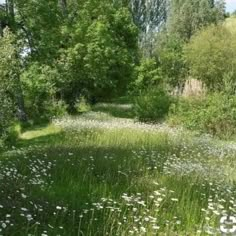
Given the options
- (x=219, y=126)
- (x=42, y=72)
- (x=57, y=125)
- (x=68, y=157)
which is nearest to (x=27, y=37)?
(x=42, y=72)

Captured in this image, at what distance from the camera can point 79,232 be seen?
600 cm

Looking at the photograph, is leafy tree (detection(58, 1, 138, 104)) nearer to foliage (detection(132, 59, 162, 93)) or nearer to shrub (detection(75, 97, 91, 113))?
shrub (detection(75, 97, 91, 113))

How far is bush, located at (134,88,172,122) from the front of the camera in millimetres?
23984

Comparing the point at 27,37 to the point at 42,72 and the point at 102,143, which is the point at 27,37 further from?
the point at 102,143

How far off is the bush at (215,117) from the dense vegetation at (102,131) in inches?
2.1

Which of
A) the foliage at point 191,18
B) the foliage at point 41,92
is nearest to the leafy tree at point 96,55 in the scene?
the foliage at point 41,92

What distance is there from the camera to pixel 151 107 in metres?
24.1

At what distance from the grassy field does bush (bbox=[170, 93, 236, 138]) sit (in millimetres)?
4049

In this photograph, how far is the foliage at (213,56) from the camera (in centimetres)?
3791

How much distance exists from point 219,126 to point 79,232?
541 inches

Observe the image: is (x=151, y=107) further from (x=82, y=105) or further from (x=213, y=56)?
(x=213, y=56)

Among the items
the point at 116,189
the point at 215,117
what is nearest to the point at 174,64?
the point at 215,117

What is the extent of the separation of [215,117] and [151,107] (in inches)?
217

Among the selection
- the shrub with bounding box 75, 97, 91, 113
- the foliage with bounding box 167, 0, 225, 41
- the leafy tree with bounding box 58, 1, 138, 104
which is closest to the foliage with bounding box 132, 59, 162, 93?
the leafy tree with bounding box 58, 1, 138, 104
